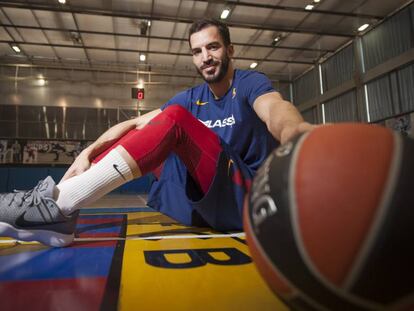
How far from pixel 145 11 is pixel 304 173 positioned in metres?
8.00

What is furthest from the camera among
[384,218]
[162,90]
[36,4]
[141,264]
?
[162,90]

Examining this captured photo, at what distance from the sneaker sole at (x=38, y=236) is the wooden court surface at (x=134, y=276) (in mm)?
32

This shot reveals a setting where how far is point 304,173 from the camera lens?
0.55 meters

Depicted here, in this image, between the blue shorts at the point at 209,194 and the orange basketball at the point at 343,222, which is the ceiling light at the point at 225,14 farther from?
the orange basketball at the point at 343,222

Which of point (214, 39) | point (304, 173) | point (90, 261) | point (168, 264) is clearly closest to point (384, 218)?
point (304, 173)

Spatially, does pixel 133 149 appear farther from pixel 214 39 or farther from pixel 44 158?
pixel 44 158

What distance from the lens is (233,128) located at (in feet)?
5.34

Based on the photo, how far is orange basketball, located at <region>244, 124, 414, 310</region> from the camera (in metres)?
0.48

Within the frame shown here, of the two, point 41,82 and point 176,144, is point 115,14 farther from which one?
point 176,144

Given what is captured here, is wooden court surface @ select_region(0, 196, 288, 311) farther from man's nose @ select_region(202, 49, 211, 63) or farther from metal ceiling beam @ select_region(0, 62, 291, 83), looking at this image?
metal ceiling beam @ select_region(0, 62, 291, 83)

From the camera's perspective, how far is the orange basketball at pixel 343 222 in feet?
1.57

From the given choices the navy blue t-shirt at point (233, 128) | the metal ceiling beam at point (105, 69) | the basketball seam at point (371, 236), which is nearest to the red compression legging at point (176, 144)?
the navy blue t-shirt at point (233, 128)

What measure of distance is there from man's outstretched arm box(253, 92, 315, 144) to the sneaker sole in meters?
0.83

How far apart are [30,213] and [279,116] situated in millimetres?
861
